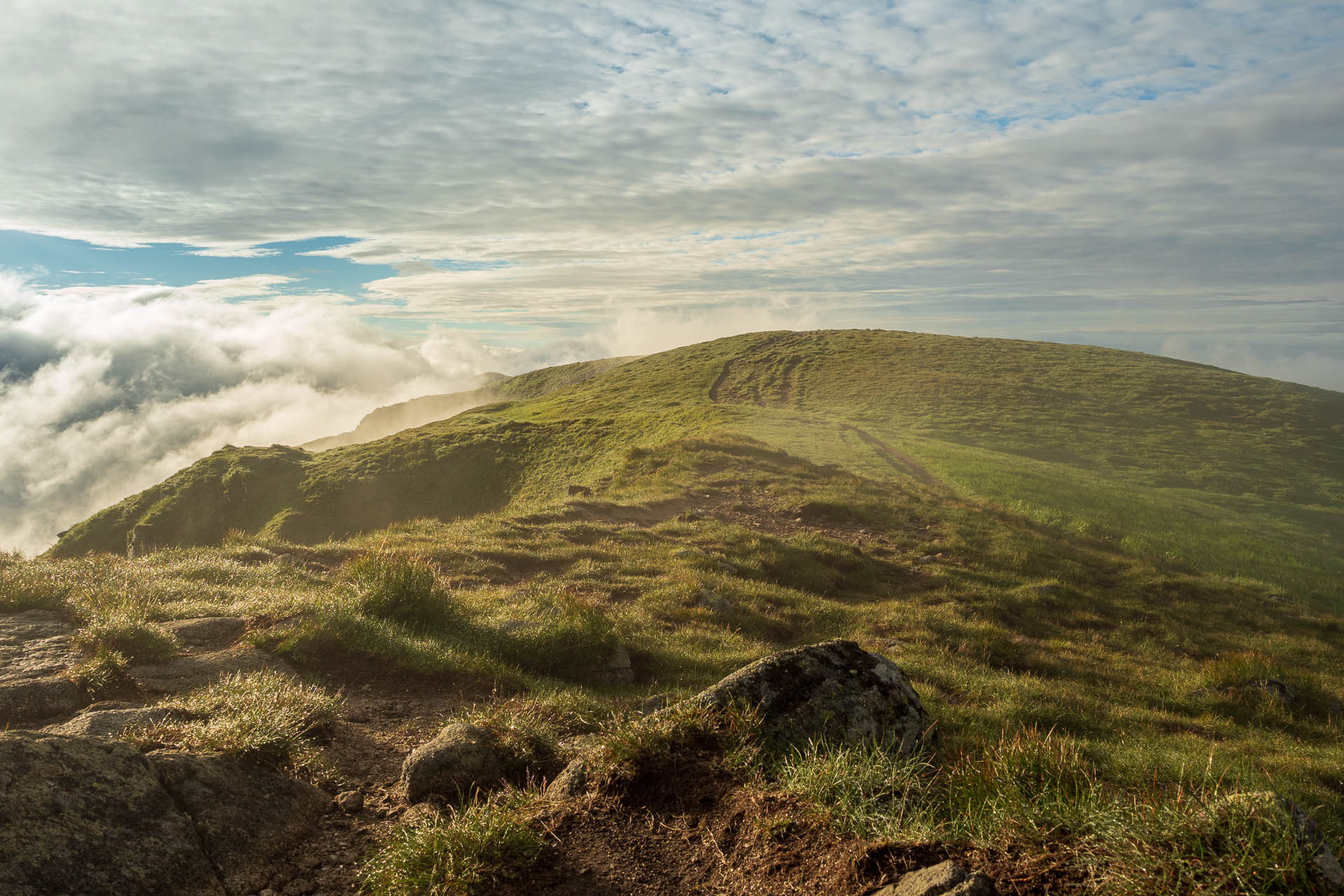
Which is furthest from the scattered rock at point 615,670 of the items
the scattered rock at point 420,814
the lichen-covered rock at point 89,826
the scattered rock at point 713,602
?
the lichen-covered rock at point 89,826

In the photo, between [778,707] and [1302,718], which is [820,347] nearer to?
[1302,718]

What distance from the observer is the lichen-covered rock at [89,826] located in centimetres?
382

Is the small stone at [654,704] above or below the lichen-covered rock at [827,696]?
below

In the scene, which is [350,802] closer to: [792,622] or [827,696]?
[827,696]

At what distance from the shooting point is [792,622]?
46.6 feet

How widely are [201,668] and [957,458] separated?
121ft

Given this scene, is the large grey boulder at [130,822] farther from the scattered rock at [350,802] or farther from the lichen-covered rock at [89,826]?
the scattered rock at [350,802]

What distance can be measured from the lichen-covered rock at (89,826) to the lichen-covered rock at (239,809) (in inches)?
4.3

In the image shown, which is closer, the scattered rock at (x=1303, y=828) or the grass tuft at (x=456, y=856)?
the scattered rock at (x=1303, y=828)

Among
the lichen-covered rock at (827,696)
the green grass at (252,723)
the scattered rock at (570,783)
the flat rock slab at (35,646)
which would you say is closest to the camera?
the green grass at (252,723)

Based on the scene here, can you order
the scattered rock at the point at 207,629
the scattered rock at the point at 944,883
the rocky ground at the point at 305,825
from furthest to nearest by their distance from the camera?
the scattered rock at the point at 207,629 → the rocky ground at the point at 305,825 → the scattered rock at the point at 944,883

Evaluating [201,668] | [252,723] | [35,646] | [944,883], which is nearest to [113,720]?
[252,723]

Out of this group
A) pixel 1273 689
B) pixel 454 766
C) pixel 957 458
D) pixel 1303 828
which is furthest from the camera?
pixel 957 458

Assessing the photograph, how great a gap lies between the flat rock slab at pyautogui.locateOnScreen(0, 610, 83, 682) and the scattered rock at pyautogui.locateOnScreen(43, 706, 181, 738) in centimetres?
146
